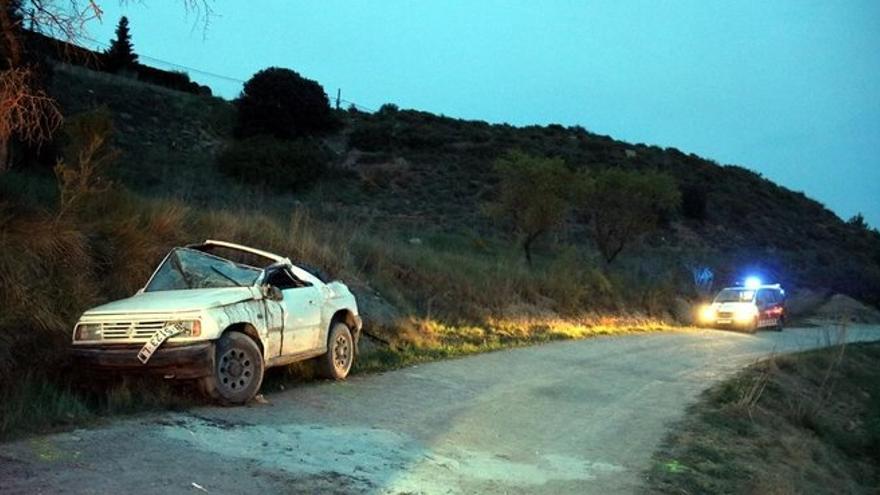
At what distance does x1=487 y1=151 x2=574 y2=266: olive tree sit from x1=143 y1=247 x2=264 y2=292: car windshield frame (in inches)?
720

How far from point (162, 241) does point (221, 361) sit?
472cm

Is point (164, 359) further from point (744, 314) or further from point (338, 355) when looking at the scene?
point (744, 314)

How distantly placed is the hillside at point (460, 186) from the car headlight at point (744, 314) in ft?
15.4

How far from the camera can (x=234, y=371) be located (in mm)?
9055

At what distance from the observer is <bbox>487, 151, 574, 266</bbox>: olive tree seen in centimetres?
2805

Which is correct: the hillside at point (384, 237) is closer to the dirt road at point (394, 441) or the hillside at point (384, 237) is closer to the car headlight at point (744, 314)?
the dirt road at point (394, 441)

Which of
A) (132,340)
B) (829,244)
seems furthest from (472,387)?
(829,244)

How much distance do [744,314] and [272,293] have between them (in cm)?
2393

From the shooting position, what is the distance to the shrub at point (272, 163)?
3434 cm

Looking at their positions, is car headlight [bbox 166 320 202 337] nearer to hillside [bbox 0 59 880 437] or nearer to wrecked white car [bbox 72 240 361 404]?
wrecked white car [bbox 72 240 361 404]

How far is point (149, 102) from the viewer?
4378 centimetres

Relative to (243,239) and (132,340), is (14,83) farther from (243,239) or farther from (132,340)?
(243,239)

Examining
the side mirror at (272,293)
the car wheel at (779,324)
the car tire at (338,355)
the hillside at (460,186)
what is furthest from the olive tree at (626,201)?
the side mirror at (272,293)

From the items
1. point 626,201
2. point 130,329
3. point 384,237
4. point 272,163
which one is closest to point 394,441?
point 130,329
